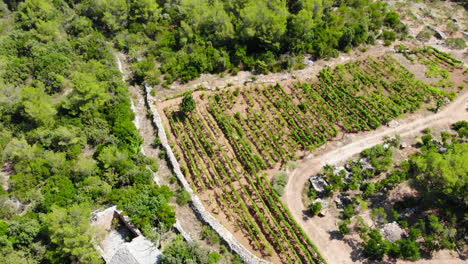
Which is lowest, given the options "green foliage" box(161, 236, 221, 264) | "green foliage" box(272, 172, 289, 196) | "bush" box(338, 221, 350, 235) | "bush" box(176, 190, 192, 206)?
"bush" box(338, 221, 350, 235)

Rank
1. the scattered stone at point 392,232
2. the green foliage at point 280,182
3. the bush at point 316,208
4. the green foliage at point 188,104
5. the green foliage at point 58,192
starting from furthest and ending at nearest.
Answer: the green foliage at point 188,104 < the green foliage at point 280,182 < the bush at point 316,208 < the green foliage at point 58,192 < the scattered stone at point 392,232

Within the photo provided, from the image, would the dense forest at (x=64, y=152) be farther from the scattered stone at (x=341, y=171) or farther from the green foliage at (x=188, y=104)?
the scattered stone at (x=341, y=171)

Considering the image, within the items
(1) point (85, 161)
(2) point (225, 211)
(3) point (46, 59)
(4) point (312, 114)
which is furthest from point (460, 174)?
(3) point (46, 59)

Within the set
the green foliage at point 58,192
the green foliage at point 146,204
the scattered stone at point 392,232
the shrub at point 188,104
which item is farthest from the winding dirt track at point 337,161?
the green foliage at point 58,192

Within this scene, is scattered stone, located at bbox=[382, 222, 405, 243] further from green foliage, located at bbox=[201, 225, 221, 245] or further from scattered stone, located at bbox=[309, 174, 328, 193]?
green foliage, located at bbox=[201, 225, 221, 245]

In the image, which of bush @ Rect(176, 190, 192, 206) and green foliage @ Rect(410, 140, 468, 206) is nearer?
green foliage @ Rect(410, 140, 468, 206)

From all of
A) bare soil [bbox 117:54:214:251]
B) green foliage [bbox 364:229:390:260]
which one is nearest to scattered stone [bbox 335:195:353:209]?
green foliage [bbox 364:229:390:260]

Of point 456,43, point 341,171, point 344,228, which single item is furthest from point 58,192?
point 456,43
